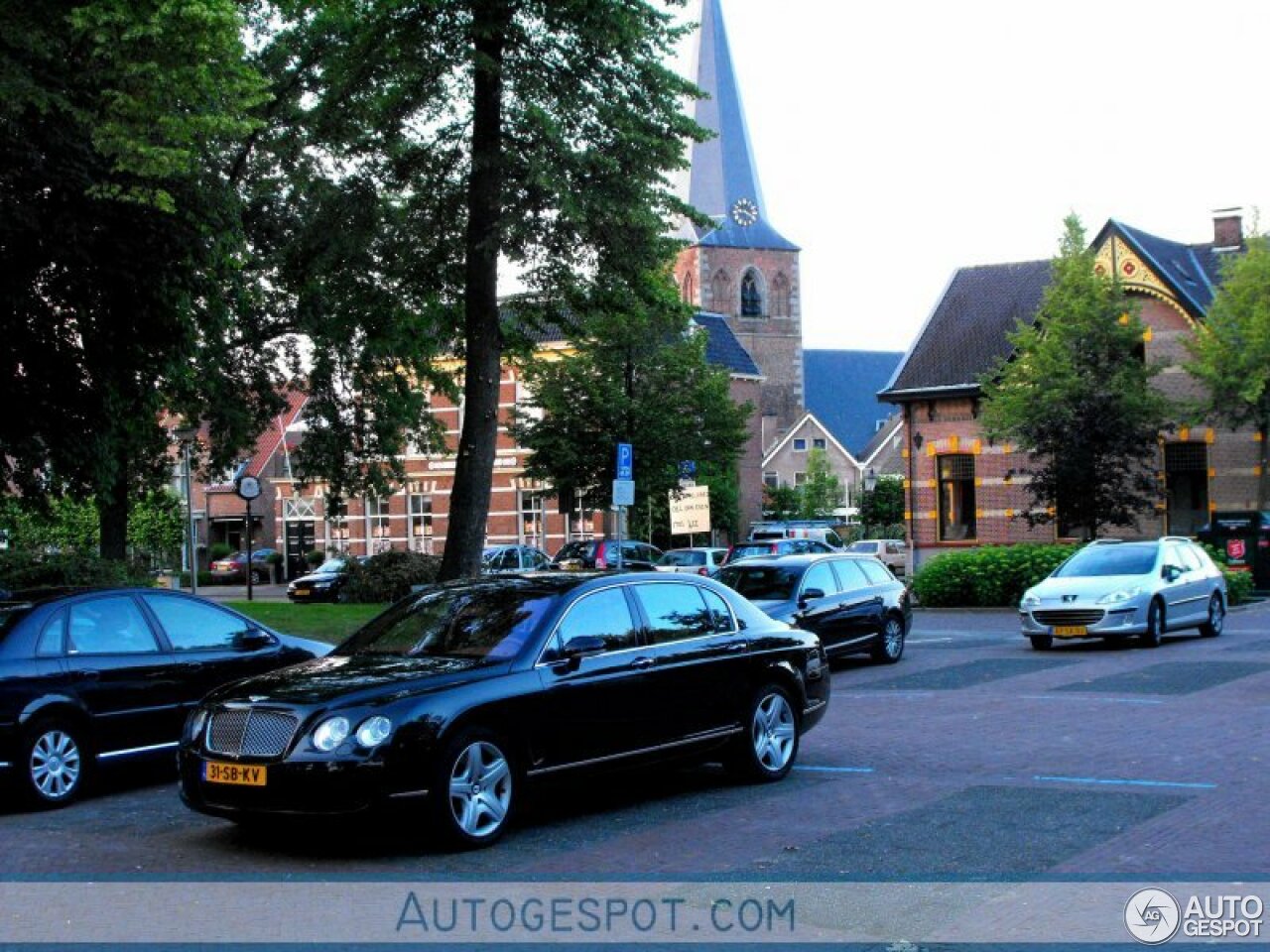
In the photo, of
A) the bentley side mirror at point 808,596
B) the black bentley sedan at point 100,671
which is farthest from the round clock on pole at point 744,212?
the black bentley sedan at point 100,671

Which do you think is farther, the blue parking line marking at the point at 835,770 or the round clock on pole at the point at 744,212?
the round clock on pole at the point at 744,212

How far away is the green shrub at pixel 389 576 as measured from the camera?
3466 centimetres

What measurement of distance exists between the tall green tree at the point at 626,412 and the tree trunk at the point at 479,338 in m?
19.3

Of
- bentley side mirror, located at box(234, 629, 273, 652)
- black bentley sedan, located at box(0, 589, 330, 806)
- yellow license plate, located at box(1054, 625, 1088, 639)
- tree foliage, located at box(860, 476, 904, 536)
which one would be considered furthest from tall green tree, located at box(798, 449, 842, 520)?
black bentley sedan, located at box(0, 589, 330, 806)

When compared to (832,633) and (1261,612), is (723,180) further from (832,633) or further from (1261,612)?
(832,633)

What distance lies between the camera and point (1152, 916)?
6.54 meters

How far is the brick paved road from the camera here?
7.81 metres

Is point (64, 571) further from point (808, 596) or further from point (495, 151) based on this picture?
point (808, 596)

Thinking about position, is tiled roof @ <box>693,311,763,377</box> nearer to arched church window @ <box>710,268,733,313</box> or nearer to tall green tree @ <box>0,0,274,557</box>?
arched church window @ <box>710,268,733,313</box>

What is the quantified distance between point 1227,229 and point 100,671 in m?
40.3

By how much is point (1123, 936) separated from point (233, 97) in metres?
12.3

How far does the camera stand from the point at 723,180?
281 ft

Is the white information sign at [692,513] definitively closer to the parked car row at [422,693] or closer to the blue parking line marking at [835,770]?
the parked car row at [422,693]

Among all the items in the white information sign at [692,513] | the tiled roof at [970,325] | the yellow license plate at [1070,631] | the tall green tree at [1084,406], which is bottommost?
the yellow license plate at [1070,631]
